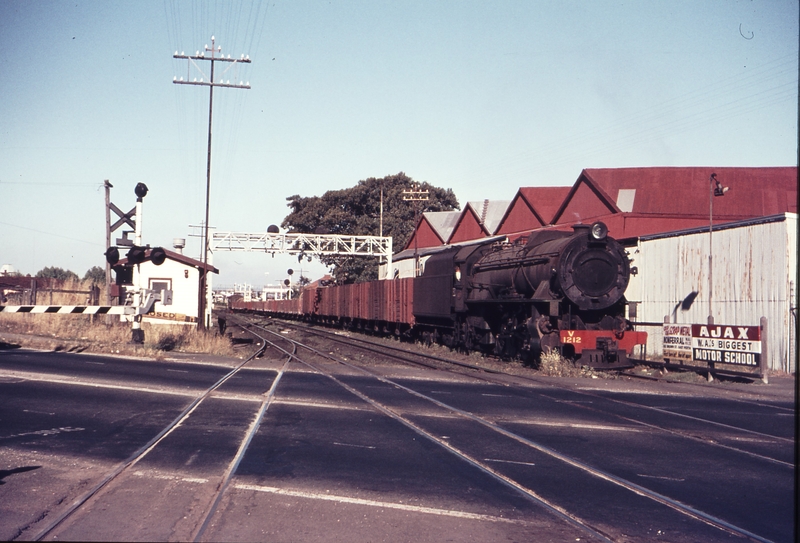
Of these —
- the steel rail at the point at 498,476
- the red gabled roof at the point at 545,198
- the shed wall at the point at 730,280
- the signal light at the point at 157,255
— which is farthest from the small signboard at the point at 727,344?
the red gabled roof at the point at 545,198

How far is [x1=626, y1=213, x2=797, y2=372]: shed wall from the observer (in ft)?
61.4

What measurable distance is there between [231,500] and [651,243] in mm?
21433

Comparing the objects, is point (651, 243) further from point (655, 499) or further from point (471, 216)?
point (471, 216)

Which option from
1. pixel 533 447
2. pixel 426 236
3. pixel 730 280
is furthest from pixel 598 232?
pixel 426 236

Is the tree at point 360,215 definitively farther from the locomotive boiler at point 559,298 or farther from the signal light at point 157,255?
the signal light at point 157,255

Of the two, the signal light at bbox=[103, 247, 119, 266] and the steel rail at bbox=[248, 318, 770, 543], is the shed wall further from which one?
the signal light at bbox=[103, 247, 119, 266]

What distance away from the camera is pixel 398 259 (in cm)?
6178

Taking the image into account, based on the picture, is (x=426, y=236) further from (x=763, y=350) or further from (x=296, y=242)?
(x=763, y=350)

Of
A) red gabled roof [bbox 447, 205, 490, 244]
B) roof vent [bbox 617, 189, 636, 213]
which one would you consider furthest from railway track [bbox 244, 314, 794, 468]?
red gabled roof [bbox 447, 205, 490, 244]

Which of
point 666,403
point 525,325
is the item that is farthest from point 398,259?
point 666,403

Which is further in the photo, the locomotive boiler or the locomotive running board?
the locomotive boiler

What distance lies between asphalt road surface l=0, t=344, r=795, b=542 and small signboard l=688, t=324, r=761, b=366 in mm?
3418

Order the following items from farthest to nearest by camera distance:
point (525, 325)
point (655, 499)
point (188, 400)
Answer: point (525, 325), point (188, 400), point (655, 499)

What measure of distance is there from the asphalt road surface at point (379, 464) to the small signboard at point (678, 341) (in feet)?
16.6
